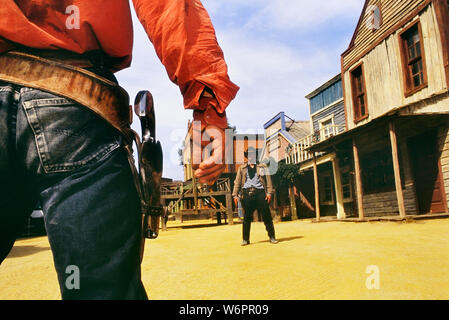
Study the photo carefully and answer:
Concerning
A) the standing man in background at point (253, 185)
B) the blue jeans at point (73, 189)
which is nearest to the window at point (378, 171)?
the standing man in background at point (253, 185)

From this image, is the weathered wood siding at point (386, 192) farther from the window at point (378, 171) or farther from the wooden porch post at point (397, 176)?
the wooden porch post at point (397, 176)

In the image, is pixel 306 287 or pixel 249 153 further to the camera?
pixel 249 153

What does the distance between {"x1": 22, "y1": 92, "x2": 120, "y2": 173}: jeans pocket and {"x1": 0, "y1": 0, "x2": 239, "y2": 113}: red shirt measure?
0.23 metres

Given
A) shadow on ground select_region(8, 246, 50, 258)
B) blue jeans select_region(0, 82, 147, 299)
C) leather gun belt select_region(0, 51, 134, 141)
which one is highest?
leather gun belt select_region(0, 51, 134, 141)

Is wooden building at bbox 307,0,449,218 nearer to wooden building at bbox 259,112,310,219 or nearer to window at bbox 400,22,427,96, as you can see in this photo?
window at bbox 400,22,427,96

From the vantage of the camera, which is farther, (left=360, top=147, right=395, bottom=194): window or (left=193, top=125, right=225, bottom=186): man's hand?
(left=360, top=147, right=395, bottom=194): window

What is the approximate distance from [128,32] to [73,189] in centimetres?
65

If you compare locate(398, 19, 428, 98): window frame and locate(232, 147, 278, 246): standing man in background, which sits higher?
locate(398, 19, 428, 98): window frame

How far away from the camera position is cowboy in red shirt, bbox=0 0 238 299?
39.4 inches

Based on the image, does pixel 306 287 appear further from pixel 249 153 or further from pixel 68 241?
pixel 249 153

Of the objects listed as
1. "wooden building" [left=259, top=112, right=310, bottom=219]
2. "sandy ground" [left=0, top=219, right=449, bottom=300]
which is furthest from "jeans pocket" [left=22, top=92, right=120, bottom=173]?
"wooden building" [left=259, top=112, right=310, bottom=219]

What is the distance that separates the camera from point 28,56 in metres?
1.09
